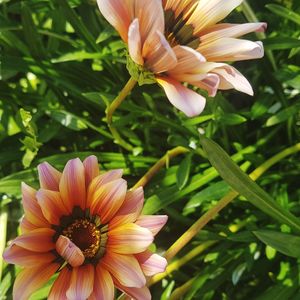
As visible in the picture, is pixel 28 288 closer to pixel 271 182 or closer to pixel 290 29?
pixel 271 182

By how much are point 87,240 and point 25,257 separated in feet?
0.37

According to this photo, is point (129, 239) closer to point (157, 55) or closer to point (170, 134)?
point (157, 55)

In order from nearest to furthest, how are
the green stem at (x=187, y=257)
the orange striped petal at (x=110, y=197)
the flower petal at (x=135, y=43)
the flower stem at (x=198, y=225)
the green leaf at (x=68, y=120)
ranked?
the flower petal at (x=135, y=43), the orange striped petal at (x=110, y=197), the flower stem at (x=198, y=225), the green stem at (x=187, y=257), the green leaf at (x=68, y=120)

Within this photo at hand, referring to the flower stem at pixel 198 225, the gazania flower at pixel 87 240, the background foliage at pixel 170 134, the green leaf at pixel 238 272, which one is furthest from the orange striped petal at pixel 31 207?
the green leaf at pixel 238 272

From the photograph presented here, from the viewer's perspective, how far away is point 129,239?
0.80m

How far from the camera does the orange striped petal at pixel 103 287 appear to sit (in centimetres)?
78

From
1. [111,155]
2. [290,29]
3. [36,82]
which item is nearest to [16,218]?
[111,155]

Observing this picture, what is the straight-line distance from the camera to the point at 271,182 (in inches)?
49.4

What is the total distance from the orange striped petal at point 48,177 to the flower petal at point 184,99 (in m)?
0.20

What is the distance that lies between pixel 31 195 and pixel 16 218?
0.44 m

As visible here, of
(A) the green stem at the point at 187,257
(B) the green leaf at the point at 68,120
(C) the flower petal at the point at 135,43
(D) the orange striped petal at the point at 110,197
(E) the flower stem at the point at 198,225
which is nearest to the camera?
(C) the flower petal at the point at 135,43

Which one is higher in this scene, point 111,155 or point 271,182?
point 111,155

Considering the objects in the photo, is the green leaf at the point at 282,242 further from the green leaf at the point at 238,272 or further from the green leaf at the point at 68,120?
the green leaf at the point at 68,120

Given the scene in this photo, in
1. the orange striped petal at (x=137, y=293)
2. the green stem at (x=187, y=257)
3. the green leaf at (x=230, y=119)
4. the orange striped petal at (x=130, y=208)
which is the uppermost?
the orange striped petal at (x=130, y=208)
